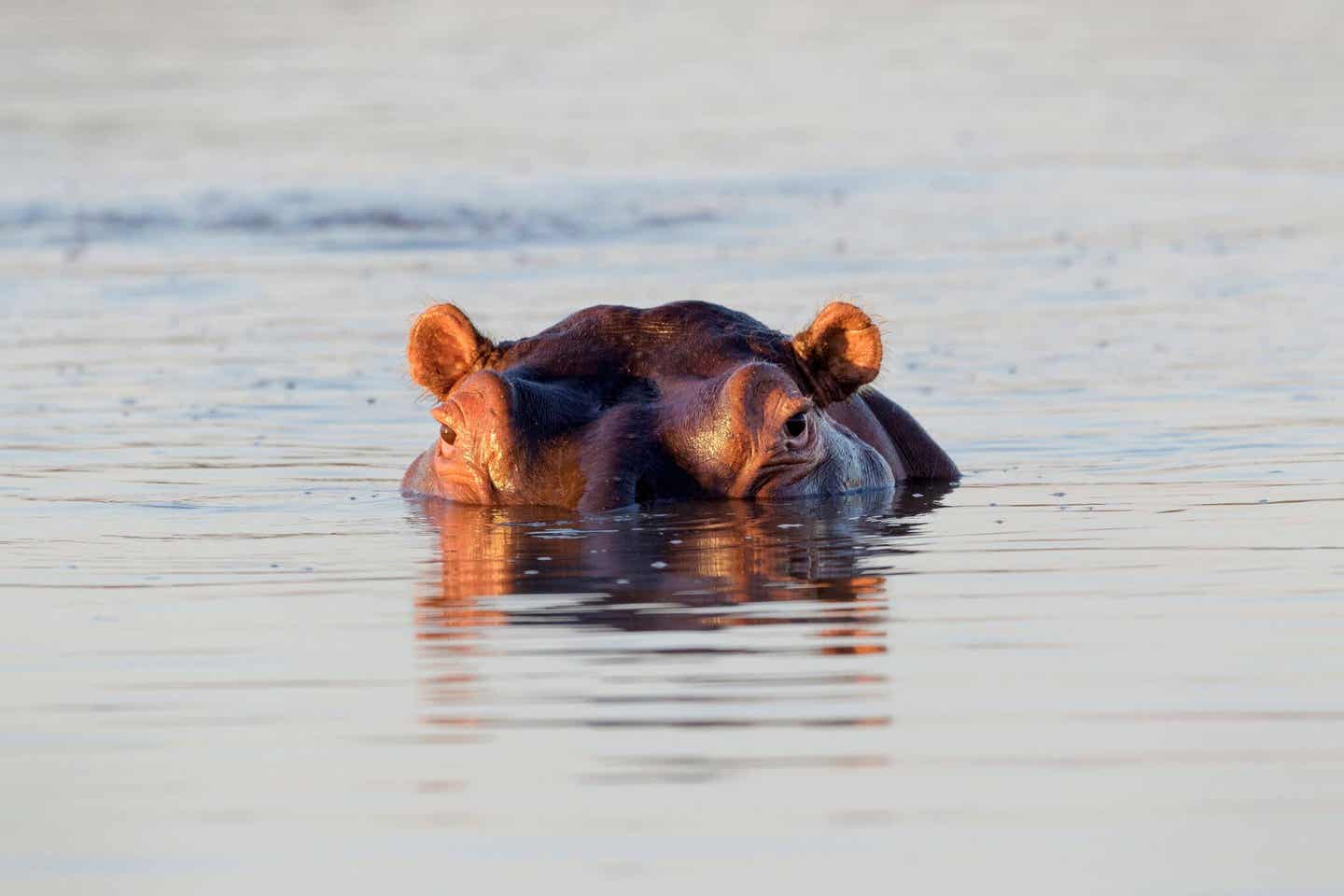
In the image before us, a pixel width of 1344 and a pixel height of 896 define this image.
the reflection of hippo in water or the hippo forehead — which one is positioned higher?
the hippo forehead

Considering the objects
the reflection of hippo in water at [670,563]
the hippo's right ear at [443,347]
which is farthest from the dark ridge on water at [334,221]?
the reflection of hippo in water at [670,563]

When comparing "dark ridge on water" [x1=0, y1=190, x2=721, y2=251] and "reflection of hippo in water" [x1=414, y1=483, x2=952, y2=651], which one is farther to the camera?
"dark ridge on water" [x1=0, y1=190, x2=721, y2=251]

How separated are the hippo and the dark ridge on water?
425 inches

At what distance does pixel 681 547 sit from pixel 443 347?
1849 mm

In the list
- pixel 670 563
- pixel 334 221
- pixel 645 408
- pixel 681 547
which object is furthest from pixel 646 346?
pixel 334 221

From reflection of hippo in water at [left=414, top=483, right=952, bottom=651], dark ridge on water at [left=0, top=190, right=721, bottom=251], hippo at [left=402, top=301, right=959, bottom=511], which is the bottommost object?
reflection of hippo in water at [left=414, top=483, right=952, bottom=651]

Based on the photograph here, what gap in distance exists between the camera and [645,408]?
9.16 m

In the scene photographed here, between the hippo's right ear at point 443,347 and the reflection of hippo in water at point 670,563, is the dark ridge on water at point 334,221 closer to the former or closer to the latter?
the hippo's right ear at point 443,347

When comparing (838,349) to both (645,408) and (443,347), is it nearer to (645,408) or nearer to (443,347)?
(645,408)

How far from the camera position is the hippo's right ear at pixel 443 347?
32.0 feet

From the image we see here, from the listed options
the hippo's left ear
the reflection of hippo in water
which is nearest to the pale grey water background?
the reflection of hippo in water

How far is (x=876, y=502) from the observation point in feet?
32.5

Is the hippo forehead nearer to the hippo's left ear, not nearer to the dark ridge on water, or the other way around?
the hippo's left ear

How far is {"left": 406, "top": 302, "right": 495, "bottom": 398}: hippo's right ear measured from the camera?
32.0 ft
